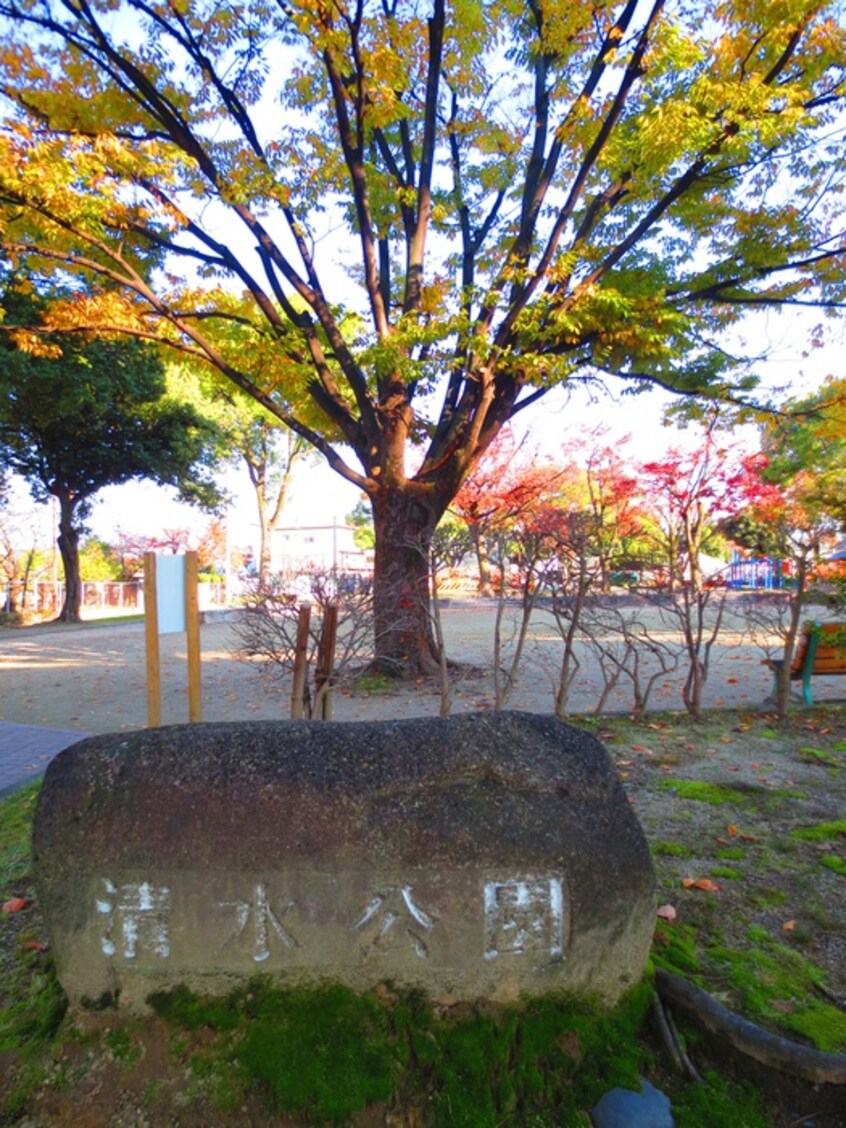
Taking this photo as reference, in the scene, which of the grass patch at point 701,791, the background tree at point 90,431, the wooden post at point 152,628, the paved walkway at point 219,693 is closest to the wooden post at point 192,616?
the wooden post at point 152,628

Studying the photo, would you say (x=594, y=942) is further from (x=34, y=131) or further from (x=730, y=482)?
(x=730, y=482)

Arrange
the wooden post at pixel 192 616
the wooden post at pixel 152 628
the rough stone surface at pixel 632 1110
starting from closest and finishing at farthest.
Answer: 1. the rough stone surface at pixel 632 1110
2. the wooden post at pixel 152 628
3. the wooden post at pixel 192 616

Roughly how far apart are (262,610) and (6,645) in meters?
13.6

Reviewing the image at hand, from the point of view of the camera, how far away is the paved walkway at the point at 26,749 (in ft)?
16.8

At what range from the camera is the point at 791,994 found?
2297 mm

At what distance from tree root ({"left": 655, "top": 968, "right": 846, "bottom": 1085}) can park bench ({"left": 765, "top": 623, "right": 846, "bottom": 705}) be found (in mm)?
5056

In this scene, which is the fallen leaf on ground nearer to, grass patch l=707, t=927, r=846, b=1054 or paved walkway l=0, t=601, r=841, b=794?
grass patch l=707, t=927, r=846, b=1054

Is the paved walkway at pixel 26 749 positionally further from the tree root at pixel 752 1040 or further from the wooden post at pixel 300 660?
the tree root at pixel 752 1040

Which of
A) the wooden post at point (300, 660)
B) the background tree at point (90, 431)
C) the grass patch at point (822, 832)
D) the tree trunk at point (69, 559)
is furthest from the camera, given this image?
the tree trunk at point (69, 559)

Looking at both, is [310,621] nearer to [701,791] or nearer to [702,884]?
[701,791]

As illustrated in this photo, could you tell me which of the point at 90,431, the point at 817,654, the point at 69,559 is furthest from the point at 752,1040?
the point at 69,559

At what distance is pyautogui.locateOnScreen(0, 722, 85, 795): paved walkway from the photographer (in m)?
5.11

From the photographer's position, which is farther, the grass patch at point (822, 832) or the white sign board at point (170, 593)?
the white sign board at point (170, 593)

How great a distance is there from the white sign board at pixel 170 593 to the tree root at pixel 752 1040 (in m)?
3.81
